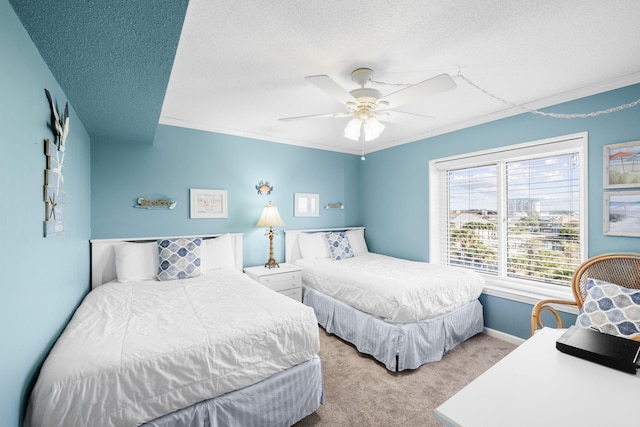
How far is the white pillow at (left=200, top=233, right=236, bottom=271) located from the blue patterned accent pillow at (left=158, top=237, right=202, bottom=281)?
0.53 ft

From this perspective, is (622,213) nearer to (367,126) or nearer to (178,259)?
(367,126)

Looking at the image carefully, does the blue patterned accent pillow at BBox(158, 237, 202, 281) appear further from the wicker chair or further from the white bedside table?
the wicker chair

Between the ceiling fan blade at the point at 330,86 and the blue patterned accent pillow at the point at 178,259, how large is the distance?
7.08 ft

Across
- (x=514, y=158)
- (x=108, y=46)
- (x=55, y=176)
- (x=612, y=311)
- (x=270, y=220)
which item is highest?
(x=108, y=46)

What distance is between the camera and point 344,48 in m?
1.80

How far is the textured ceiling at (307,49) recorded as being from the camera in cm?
125

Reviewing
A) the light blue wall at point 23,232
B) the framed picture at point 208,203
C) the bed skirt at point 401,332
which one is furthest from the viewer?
the framed picture at point 208,203

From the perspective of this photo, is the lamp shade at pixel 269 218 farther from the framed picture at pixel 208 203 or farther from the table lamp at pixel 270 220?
the framed picture at pixel 208 203

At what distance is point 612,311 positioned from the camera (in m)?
1.90

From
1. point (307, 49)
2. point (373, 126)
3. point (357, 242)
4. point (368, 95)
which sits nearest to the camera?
point (307, 49)

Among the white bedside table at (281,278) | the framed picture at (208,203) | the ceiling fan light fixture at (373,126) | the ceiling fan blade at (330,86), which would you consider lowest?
the white bedside table at (281,278)

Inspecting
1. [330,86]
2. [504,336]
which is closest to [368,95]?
Answer: [330,86]

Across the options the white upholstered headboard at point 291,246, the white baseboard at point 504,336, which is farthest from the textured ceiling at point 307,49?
the white baseboard at point 504,336

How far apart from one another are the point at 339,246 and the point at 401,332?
180 centimetres
